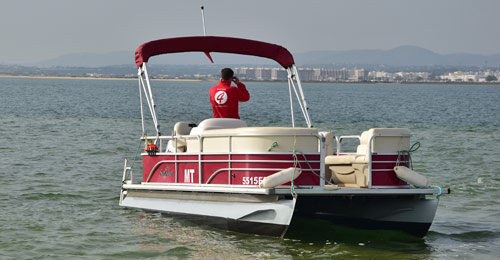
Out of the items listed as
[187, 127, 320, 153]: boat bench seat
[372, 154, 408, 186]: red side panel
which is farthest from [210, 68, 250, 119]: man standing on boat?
[372, 154, 408, 186]: red side panel

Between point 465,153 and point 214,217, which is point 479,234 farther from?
point 465,153

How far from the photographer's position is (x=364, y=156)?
1131 centimetres

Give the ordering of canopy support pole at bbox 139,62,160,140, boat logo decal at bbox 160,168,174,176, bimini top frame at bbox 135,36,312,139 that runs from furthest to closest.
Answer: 1. bimini top frame at bbox 135,36,312,139
2. canopy support pole at bbox 139,62,160,140
3. boat logo decal at bbox 160,168,174,176

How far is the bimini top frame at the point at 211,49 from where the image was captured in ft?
44.1

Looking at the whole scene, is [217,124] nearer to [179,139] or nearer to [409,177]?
[179,139]

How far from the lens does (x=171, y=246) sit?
11484mm

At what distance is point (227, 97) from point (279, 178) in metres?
2.66

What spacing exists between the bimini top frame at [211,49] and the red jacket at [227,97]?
90cm

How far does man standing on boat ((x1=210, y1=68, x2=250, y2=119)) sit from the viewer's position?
12.8 meters

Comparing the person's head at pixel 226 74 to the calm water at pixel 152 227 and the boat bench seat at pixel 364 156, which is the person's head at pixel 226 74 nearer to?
the boat bench seat at pixel 364 156

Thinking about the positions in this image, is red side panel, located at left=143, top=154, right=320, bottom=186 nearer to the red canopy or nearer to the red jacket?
the red jacket

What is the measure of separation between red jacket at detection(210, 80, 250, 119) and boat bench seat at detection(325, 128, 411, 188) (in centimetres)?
184

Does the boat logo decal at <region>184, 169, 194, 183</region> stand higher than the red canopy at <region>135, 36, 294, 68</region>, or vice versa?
the red canopy at <region>135, 36, 294, 68</region>

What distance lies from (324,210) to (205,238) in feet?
5.93
